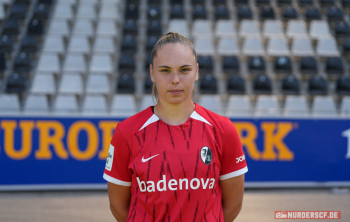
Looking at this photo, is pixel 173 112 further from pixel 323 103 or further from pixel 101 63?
pixel 101 63

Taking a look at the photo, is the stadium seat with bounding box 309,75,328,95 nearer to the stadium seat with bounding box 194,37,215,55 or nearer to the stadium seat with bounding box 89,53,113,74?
the stadium seat with bounding box 194,37,215,55

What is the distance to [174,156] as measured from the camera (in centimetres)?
138

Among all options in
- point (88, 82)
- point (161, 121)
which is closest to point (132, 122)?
point (161, 121)

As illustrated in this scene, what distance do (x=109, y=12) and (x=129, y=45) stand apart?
173 cm

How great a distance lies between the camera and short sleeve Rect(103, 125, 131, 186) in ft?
4.80

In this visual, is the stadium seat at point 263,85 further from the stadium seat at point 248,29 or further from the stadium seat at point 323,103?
the stadium seat at point 248,29

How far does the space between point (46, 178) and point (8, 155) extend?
62 centimetres

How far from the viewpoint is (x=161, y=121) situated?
1464mm

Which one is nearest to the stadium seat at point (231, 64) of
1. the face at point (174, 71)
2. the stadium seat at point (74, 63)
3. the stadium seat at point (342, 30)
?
the stadium seat at point (342, 30)

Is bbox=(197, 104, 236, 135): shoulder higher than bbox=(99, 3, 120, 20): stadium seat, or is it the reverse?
bbox=(99, 3, 120, 20): stadium seat

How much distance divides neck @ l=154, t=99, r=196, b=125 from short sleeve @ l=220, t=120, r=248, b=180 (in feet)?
0.58

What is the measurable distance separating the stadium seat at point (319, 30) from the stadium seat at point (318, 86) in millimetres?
1934

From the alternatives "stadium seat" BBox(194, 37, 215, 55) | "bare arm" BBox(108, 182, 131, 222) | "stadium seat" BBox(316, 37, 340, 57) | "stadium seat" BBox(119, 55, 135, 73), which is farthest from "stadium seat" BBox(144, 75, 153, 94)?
"bare arm" BBox(108, 182, 131, 222)

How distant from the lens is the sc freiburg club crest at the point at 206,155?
1.40 m
